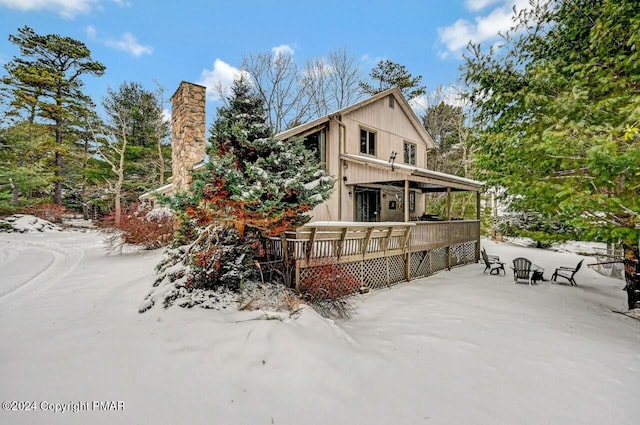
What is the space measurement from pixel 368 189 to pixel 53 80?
23.9 m

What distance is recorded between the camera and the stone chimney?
25.3 feet

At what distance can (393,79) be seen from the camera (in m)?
23.2

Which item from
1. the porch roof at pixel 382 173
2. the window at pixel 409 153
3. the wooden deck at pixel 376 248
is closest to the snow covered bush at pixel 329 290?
the wooden deck at pixel 376 248

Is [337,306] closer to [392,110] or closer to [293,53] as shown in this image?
[392,110]

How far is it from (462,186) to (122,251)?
554 inches

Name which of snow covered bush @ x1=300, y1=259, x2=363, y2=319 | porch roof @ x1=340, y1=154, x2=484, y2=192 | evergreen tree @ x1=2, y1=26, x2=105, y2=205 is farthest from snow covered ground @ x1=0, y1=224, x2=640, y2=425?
evergreen tree @ x1=2, y1=26, x2=105, y2=205

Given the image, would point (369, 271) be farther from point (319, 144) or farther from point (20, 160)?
point (20, 160)

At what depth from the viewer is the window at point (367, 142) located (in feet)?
41.0

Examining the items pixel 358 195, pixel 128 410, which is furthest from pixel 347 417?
pixel 358 195

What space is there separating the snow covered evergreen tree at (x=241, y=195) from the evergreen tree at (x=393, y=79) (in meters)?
19.4

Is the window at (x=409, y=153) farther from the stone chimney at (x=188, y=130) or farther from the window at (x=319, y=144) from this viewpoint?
the stone chimney at (x=188, y=130)

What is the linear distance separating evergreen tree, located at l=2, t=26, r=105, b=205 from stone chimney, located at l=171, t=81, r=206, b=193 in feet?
62.8

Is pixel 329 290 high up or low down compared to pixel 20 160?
down

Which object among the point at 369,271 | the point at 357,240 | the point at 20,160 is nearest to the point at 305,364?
the point at 357,240
